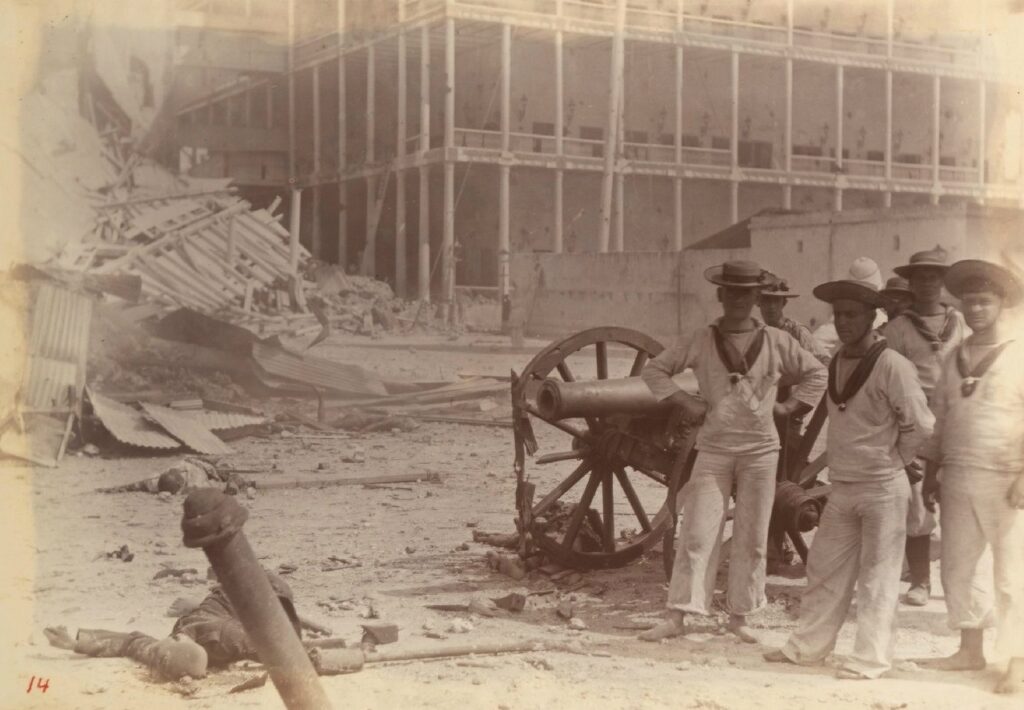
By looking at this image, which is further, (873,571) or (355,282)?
(355,282)

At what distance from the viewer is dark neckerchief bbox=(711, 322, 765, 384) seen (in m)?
6.33

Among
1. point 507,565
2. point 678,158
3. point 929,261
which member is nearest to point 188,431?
point 507,565

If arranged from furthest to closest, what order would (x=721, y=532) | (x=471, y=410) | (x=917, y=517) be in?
(x=471, y=410) < (x=917, y=517) < (x=721, y=532)

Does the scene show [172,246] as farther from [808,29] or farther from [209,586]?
[808,29]

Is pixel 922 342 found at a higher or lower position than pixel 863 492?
higher

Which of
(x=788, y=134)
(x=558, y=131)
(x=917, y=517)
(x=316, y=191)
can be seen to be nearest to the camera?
(x=917, y=517)

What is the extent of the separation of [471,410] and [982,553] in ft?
31.2

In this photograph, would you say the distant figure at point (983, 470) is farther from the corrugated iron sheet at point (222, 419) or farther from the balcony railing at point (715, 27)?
the balcony railing at point (715, 27)

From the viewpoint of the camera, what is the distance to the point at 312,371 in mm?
14703

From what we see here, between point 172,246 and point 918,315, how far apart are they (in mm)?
12685

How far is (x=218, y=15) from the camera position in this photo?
2498 centimetres

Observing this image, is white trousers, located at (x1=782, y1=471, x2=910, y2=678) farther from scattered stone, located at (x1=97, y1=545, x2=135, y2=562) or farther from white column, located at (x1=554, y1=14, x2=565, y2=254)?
white column, located at (x1=554, y1=14, x2=565, y2=254)

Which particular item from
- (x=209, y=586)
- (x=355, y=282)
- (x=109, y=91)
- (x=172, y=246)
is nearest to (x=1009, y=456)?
(x=209, y=586)

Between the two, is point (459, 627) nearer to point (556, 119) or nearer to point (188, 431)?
point (188, 431)
